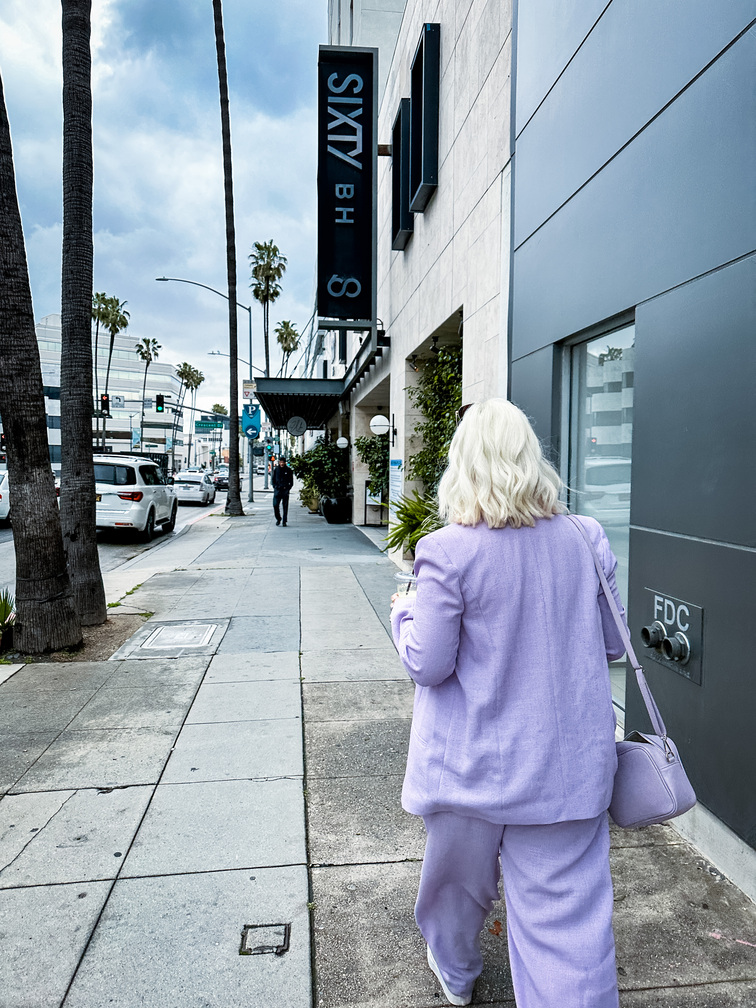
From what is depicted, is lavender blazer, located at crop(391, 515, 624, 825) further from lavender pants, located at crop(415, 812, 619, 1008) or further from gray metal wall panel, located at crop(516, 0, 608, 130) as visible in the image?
gray metal wall panel, located at crop(516, 0, 608, 130)

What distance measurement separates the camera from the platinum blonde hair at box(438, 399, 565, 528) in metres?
1.83

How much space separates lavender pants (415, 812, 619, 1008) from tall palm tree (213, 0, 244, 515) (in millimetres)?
21365

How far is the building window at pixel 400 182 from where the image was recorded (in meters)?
11.4

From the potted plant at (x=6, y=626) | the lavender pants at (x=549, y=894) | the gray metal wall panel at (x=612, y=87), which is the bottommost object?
the potted plant at (x=6, y=626)

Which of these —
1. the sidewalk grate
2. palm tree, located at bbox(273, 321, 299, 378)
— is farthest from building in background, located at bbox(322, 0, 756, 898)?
palm tree, located at bbox(273, 321, 299, 378)

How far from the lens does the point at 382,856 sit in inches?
122

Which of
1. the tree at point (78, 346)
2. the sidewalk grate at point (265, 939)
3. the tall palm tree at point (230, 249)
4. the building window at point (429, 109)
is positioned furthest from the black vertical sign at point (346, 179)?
the sidewalk grate at point (265, 939)

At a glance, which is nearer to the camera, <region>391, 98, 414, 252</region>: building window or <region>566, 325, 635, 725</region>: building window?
<region>566, 325, 635, 725</region>: building window

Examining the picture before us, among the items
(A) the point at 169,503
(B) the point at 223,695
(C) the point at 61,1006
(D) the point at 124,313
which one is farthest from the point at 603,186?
(D) the point at 124,313

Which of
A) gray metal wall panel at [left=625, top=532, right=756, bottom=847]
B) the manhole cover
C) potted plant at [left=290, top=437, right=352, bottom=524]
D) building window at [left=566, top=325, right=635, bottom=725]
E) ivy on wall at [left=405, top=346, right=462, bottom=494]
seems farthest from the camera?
potted plant at [left=290, top=437, right=352, bottom=524]

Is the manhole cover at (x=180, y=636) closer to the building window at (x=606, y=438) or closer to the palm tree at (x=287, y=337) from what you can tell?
the building window at (x=606, y=438)

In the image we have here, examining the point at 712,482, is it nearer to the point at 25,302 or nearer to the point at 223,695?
the point at 223,695

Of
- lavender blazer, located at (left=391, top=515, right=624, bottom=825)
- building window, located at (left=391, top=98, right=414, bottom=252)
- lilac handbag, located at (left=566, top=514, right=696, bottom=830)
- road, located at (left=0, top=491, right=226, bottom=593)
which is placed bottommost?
road, located at (left=0, top=491, right=226, bottom=593)

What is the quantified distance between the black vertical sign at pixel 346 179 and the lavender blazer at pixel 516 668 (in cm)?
1167
